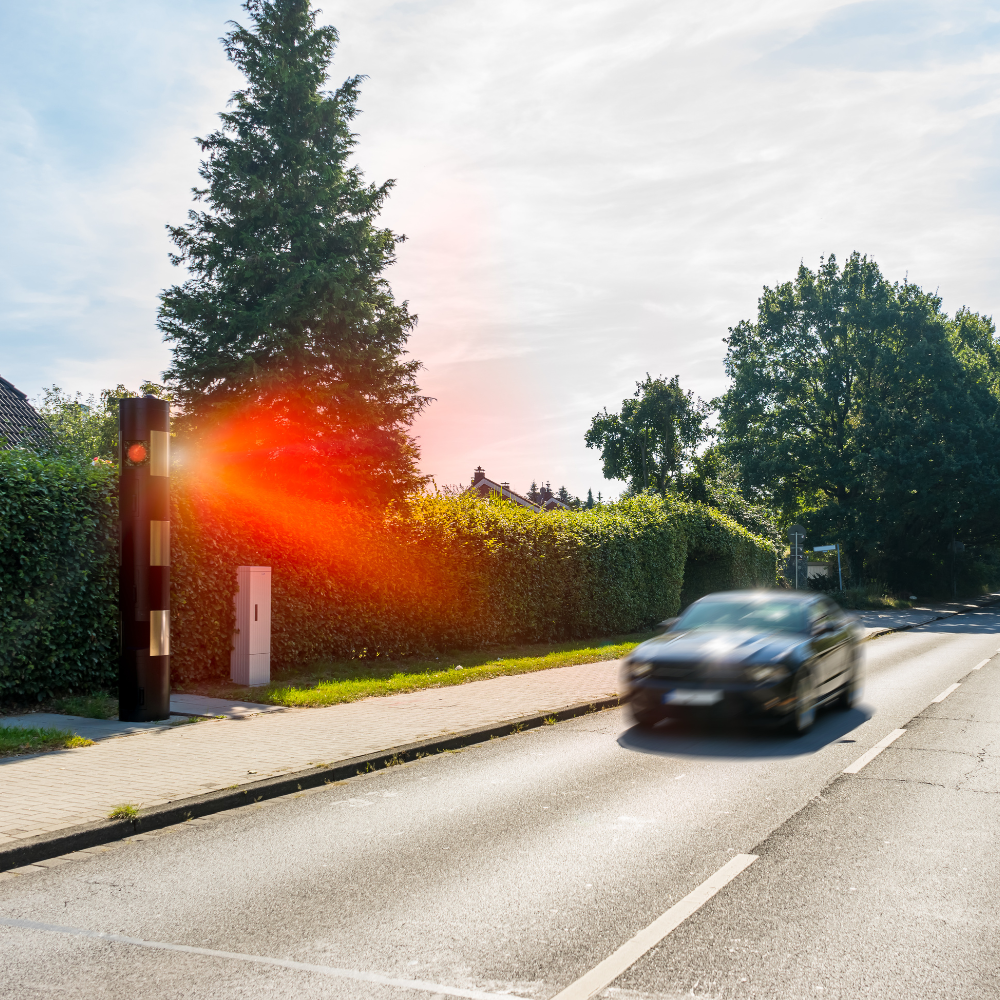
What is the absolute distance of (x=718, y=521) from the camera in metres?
→ 28.0

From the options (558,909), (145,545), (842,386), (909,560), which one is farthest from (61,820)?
(909,560)

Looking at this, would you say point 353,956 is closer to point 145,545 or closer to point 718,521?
point 145,545

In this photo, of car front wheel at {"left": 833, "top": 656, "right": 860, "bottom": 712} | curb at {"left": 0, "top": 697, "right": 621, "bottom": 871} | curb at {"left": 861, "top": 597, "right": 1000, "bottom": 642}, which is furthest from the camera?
curb at {"left": 861, "top": 597, "right": 1000, "bottom": 642}

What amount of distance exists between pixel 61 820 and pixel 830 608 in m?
8.38

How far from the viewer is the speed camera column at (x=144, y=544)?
31.9 feet

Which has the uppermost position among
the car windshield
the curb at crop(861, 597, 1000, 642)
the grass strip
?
the car windshield

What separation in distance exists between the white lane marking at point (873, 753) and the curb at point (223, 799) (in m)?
3.33

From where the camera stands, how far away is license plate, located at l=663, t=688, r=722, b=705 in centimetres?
896

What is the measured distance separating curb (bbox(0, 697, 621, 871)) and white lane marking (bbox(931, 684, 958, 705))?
18.6ft

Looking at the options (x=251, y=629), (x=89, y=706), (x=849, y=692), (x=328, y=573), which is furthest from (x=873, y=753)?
(x=328, y=573)

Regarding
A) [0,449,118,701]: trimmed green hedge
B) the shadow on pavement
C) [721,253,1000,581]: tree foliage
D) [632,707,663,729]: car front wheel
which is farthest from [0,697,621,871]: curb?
[721,253,1000,581]: tree foliage

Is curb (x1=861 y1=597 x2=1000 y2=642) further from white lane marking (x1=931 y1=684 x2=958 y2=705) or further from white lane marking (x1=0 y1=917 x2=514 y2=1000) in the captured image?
white lane marking (x1=0 y1=917 x2=514 y2=1000)

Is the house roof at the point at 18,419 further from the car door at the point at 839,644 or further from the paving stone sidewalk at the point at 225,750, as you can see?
the car door at the point at 839,644

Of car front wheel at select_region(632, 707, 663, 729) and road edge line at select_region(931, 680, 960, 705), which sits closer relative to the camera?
car front wheel at select_region(632, 707, 663, 729)
